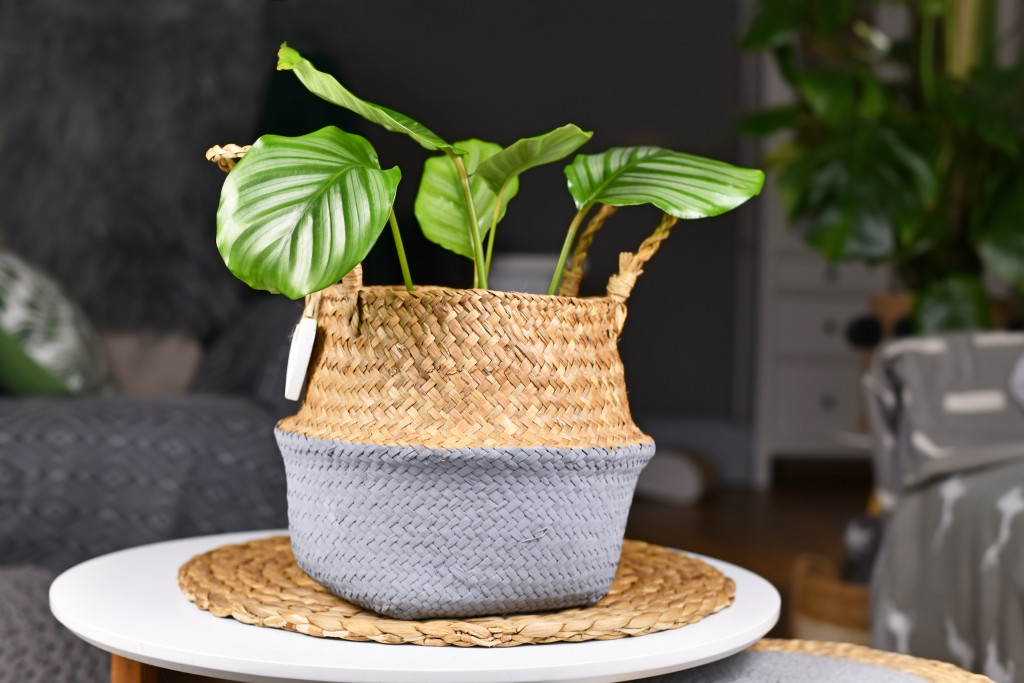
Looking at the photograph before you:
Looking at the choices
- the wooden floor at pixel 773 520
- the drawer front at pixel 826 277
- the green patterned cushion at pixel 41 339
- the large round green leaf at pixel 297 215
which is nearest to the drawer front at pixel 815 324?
the drawer front at pixel 826 277

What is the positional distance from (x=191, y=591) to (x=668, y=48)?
10.00ft

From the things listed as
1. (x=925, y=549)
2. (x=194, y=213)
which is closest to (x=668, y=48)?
Result: (x=194, y=213)

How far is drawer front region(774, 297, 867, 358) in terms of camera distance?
3.36m

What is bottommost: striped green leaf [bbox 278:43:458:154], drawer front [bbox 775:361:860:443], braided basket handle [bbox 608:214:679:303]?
drawer front [bbox 775:361:860:443]

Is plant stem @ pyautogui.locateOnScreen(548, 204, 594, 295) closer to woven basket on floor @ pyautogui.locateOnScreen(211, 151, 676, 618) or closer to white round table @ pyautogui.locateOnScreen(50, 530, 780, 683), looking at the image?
woven basket on floor @ pyautogui.locateOnScreen(211, 151, 676, 618)

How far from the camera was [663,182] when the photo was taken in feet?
1.85

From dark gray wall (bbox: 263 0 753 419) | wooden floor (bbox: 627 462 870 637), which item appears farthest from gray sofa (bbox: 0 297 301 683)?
dark gray wall (bbox: 263 0 753 419)

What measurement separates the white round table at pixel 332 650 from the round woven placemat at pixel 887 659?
0.26 feet

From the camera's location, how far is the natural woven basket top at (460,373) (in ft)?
1.74

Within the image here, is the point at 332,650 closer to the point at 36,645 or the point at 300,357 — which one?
the point at 300,357

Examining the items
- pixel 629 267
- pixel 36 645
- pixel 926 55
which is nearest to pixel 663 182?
pixel 629 267

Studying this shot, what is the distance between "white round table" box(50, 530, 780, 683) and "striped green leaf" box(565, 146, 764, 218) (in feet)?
0.78

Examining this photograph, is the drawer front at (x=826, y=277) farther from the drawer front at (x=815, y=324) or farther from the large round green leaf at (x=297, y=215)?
the large round green leaf at (x=297, y=215)

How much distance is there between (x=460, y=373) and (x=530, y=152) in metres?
0.13
